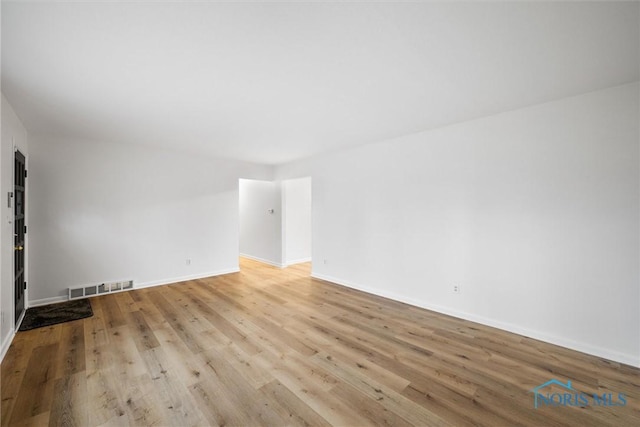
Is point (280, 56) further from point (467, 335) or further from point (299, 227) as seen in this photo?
point (299, 227)

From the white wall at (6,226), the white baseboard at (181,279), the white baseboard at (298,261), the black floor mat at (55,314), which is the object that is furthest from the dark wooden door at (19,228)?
the white baseboard at (298,261)

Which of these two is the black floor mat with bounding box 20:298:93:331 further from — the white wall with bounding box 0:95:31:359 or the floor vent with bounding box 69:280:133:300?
the white wall with bounding box 0:95:31:359

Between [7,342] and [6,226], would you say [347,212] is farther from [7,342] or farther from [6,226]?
[7,342]

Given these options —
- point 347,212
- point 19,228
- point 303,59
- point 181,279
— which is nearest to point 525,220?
point 347,212

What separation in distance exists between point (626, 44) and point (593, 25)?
0.47 metres

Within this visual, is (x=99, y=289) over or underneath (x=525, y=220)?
underneath

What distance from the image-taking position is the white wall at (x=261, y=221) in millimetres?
6344

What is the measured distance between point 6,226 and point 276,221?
4287 mm

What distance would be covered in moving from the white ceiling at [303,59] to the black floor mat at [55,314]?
2.52 m

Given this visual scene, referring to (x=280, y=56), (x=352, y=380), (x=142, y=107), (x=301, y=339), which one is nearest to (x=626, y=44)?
(x=280, y=56)

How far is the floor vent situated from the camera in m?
4.04

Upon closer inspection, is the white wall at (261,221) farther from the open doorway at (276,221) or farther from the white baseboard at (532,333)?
the white baseboard at (532,333)

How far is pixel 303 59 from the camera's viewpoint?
6.40 feet

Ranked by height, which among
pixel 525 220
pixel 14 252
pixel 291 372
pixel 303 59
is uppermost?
pixel 303 59
